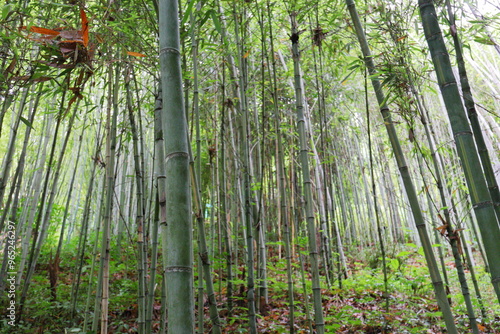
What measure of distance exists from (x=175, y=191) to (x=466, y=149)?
0.94 m

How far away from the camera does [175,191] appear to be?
920 millimetres

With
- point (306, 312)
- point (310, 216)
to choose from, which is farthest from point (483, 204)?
point (306, 312)

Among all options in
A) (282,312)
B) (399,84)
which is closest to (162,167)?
(399,84)

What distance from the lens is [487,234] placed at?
1067 mm

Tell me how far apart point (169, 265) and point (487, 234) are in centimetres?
96

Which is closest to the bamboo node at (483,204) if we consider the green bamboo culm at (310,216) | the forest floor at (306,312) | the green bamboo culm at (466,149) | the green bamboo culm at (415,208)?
the green bamboo culm at (466,149)

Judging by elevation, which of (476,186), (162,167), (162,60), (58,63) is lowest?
(476,186)

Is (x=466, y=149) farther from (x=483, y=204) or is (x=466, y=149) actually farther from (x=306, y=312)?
(x=306, y=312)

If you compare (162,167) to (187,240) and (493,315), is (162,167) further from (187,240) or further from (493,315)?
(493,315)

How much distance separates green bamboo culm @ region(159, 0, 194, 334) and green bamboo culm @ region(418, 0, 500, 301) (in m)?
0.87

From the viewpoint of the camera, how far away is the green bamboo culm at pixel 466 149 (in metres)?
1.07

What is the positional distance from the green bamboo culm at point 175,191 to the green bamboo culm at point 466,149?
870mm

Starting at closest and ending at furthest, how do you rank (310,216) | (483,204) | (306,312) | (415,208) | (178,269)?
(178,269) → (483,204) → (415,208) → (310,216) → (306,312)

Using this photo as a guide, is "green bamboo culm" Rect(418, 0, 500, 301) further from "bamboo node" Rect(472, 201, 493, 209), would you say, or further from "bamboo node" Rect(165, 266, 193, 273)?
"bamboo node" Rect(165, 266, 193, 273)
